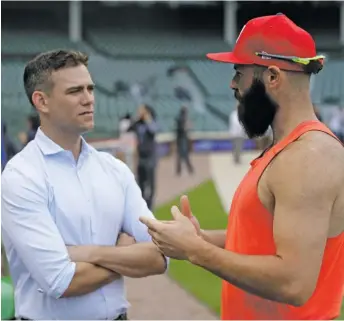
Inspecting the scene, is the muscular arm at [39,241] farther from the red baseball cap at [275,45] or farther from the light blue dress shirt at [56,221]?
the red baseball cap at [275,45]

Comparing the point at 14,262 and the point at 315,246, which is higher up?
the point at 315,246

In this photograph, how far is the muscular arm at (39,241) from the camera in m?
2.97

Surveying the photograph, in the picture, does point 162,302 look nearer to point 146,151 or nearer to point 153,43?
point 146,151

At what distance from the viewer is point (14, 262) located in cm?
311

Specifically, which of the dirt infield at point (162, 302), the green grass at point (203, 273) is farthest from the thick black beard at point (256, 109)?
the dirt infield at point (162, 302)

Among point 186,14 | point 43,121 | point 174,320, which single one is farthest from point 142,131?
point 186,14

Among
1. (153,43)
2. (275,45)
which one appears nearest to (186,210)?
(275,45)

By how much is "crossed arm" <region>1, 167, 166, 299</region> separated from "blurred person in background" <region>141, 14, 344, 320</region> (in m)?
0.52

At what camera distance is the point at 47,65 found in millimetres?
3121

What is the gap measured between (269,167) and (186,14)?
135ft

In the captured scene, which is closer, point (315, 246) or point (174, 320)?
point (315, 246)

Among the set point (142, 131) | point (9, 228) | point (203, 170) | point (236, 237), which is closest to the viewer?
point (236, 237)

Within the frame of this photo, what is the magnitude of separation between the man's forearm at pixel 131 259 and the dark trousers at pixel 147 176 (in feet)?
31.0

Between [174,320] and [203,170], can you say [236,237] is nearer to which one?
[174,320]
